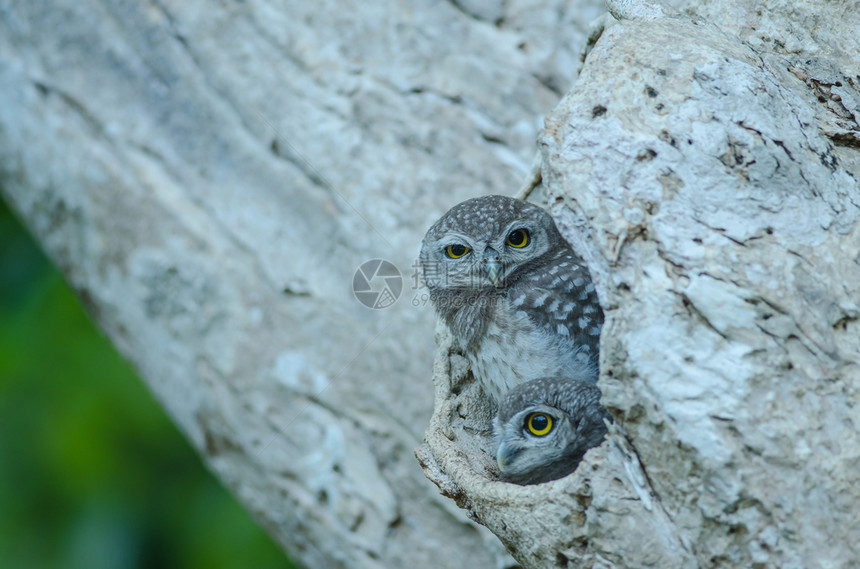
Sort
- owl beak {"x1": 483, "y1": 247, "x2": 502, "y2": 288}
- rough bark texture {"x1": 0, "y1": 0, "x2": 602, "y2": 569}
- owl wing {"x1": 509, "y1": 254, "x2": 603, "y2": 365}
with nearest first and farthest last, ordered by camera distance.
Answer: owl wing {"x1": 509, "y1": 254, "x2": 603, "y2": 365} → owl beak {"x1": 483, "y1": 247, "x2": 502, "y2": 288} → rough bark texture {"x1": 0, "y1": 0, "x2": 602, "y2": 569}

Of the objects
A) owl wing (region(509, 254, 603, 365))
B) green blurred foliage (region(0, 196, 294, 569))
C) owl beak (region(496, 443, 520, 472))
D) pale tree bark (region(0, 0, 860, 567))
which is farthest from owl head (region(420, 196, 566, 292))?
green blurred foliage (region(0, 196, 294, 569))

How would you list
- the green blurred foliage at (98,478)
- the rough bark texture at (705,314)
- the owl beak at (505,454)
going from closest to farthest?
the rough bark texture at (705,314) → the owl beak at (505,454) → the green blurred foliage at (98,478)

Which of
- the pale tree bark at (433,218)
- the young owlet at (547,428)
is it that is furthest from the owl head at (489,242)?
the young owlet at (547,428)

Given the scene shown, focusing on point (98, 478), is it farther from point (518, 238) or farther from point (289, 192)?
point (518, 238)

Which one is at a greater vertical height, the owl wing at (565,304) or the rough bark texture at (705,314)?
the rough bark texture at (705,314)

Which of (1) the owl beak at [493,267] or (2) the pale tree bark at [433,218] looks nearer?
(2) the pale tree bark at [433,218]

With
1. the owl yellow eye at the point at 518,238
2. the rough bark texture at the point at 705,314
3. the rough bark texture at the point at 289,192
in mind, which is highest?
the rough bark texture at the point at 705,314

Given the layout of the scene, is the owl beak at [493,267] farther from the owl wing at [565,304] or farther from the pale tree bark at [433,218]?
the pale tree bark at [433,218]

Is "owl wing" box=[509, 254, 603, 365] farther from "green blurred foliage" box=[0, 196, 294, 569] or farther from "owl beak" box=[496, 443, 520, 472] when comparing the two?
"green blurred foliage" box=[0, 196, 294, 569]
